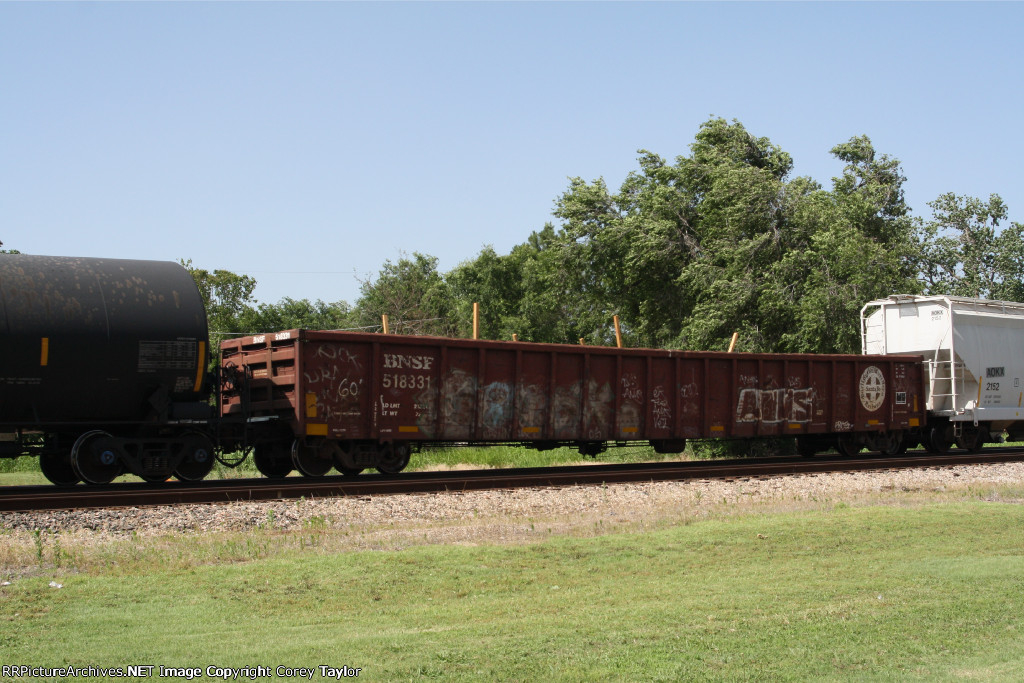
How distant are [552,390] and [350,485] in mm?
5393

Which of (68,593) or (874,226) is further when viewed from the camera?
(874,226)

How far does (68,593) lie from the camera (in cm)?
763

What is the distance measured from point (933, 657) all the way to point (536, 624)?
2603mm

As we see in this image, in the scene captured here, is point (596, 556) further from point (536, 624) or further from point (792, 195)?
point (792, 195)

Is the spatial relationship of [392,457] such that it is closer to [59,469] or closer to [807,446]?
[59,469]

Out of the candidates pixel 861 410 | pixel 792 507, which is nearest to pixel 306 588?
pixel 792 507

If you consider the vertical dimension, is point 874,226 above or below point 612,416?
above

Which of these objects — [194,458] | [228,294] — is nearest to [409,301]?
[228,294]

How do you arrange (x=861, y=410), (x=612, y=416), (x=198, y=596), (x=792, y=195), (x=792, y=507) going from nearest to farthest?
(x=198, y=596), (x=792, y=507), (x=612, y=416), (x=861, y=410), (x=792, y=195)

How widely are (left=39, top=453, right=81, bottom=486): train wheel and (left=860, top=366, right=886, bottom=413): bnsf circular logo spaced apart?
17994 mm

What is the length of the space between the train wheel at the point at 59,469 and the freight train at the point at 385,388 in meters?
0.03

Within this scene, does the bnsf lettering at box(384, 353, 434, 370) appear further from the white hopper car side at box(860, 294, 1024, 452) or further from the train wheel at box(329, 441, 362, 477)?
the white hopper car side at box(860, 294, 1024, 452)

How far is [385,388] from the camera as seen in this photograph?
17109 mm

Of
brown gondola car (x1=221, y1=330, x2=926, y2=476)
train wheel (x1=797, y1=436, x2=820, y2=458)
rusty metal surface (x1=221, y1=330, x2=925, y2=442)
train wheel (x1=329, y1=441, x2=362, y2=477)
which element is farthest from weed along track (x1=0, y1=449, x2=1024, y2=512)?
train wheel (x1=797, y1=436, x2=820, y2=458)
